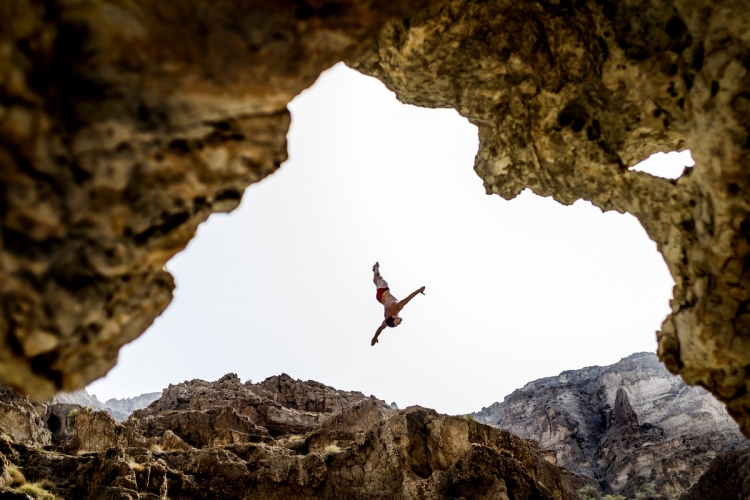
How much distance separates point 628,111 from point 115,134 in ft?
23.5

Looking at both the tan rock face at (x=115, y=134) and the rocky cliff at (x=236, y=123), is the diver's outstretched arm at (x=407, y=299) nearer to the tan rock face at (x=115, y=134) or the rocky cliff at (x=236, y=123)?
the rocky cliff at (x=236, y=123)

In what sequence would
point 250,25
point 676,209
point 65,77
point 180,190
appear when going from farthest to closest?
point 676,209, point 180,190, point 250,25, point 65,77

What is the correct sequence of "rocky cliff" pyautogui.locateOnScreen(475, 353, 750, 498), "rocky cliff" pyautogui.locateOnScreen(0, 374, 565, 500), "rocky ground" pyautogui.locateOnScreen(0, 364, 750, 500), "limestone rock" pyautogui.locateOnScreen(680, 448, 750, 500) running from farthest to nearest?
"rocky cliff" pyautogui.locateOnScreen(475, 353, 750, 498)
"limestone rock" pyautogui.locateOnScreen(680, 448, 750, 500)
"rocky ground" pyautogui.locateOnScreen(0, 364, 750, 500)
"rocky cliff" pyautogui.locateOnScreen(0, 374, 565, 500)

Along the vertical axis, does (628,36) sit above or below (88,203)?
above

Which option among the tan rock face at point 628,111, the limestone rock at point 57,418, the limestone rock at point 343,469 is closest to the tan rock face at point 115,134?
the tan rock face at point 628,111

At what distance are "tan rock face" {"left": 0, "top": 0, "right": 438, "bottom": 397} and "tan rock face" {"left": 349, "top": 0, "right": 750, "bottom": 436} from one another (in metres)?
3.57

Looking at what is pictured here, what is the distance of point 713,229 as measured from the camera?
5.62 m

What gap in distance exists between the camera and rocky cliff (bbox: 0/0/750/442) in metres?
3.22

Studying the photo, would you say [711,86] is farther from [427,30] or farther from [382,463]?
[382,463]

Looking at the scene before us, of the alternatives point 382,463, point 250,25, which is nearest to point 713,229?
point 250,25

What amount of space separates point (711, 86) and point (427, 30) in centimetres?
376

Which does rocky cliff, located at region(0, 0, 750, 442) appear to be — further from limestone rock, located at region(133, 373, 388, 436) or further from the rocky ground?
limestone rock, located at region(133, 373, 388, 436)

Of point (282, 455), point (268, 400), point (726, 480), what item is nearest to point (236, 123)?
point (282, 455)

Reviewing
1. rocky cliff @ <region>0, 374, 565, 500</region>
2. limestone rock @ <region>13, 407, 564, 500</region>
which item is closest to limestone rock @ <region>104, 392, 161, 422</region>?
rocky cliff @ <region>0, 374, 565, 500</region>
